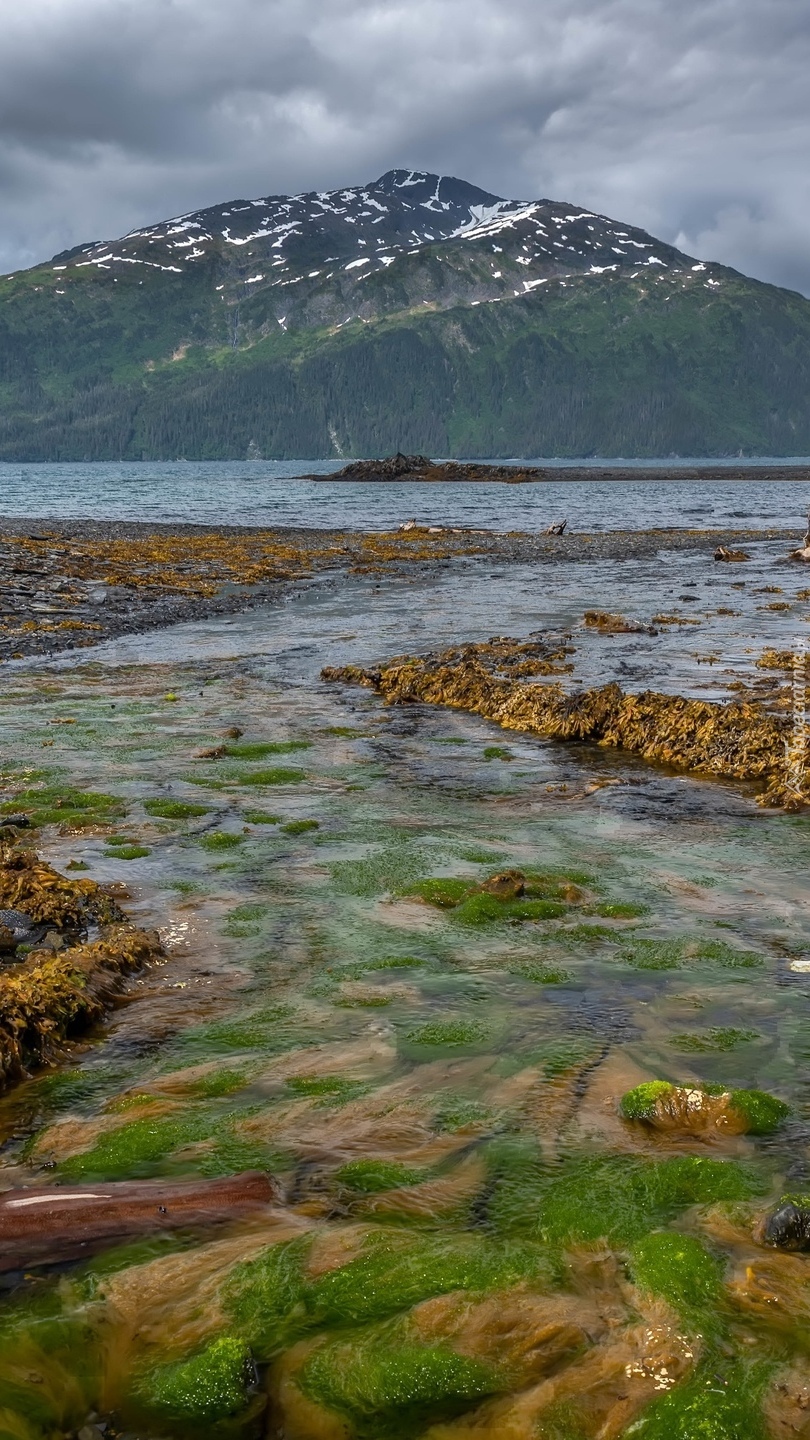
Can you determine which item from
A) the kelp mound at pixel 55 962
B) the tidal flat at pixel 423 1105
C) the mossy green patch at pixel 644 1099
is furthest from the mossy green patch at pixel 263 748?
the mossy green patch at pixel 644 1099

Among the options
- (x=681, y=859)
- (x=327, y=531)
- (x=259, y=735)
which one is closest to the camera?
(x=681, y=859)

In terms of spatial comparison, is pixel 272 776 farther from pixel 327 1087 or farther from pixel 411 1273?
pixel 411 1273

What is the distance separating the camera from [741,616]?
30.0 m

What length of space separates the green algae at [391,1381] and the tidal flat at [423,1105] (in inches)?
0.6

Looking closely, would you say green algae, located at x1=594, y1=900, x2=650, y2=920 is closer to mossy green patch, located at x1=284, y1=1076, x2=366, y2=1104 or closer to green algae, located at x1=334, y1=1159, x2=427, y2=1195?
mossy green patch, located at x1=284, y1=1076, x2=366, y2=1104

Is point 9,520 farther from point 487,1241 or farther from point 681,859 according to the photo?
point 487,1241

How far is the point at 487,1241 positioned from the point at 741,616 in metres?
27.0

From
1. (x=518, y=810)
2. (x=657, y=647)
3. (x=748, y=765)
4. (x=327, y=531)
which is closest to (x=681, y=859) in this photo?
(x=518, y=810)

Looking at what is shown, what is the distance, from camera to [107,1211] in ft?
18.1

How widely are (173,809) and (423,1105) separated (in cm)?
691

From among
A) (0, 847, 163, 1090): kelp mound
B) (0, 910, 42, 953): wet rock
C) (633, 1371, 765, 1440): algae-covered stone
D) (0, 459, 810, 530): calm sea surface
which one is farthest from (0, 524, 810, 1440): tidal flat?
(0, 459, 810, 530): calm sea surface

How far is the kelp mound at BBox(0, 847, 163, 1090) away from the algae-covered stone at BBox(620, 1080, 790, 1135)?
13.5 feet

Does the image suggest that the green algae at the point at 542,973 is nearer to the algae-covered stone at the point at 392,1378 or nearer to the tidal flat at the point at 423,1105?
the tidal flat at the point at 423,1105

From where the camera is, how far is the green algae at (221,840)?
1149cm
